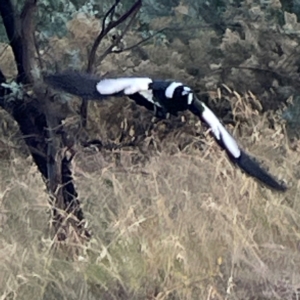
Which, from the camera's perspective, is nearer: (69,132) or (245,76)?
(69,132)

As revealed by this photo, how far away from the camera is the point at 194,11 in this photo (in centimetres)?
770

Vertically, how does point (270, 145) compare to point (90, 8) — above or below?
below

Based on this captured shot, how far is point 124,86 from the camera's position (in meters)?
3.53

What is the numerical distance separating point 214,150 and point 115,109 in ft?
6.72

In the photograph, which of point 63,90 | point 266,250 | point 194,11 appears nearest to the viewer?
point 63,90

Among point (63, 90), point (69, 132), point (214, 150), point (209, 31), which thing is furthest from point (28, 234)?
point (209, 31)

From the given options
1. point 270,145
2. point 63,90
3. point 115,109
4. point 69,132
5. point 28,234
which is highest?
point 63,90

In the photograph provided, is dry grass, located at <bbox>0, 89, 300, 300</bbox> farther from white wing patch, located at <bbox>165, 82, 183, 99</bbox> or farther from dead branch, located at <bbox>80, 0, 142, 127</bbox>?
white wing patch, located at <bbox>165, 82, 183, 99</bbox>

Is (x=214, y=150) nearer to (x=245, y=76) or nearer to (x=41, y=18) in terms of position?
(x=41, y=18)

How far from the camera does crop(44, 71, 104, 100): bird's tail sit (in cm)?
363

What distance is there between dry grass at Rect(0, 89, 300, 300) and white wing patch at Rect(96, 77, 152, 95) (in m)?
0.60

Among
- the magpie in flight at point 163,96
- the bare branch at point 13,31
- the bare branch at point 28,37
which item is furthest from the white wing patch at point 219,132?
the bare branch at point 13,31

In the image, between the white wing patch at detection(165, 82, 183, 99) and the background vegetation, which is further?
the background vegetation

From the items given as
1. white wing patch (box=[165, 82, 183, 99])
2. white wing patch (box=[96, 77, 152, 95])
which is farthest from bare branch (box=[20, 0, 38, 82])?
white wing patch (box=[165, 82, 183, 99])
